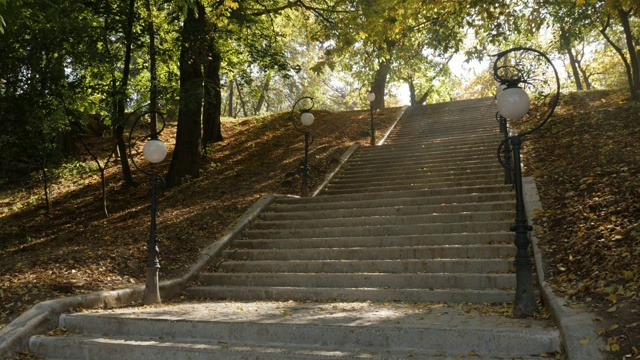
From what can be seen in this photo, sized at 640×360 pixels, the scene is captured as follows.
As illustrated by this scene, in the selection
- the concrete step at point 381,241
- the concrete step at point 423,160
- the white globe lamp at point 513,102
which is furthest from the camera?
the concrete step at point 423,160

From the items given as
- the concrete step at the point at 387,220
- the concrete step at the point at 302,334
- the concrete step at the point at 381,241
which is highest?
the concrete step at the point at 387,220

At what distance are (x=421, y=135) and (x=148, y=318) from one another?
14.1 m

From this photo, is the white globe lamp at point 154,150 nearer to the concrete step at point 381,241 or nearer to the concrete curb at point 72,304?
the concrete curb at point 72,304

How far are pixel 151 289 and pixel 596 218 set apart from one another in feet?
19.0

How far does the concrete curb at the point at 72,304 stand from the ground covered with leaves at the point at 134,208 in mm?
226

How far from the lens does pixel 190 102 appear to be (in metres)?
13.5

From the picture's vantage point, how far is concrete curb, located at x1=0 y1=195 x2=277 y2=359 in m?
5.87

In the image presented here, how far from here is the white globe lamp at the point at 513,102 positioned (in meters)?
5.54

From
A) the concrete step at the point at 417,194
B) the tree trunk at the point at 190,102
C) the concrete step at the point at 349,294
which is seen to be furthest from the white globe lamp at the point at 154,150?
the tree trunk at the point at 190,102

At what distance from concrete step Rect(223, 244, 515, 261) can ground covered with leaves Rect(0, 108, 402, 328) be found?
3.29 ft

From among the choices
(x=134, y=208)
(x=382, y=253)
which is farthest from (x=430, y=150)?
(x=134, y=208)

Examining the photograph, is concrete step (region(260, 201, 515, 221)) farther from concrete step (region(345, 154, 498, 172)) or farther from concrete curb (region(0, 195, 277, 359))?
concrete step (region(345, 154, 498, 172))

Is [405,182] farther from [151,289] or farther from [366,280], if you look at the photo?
[151,289]

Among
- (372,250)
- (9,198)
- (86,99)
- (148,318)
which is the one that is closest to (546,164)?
(372,250)
